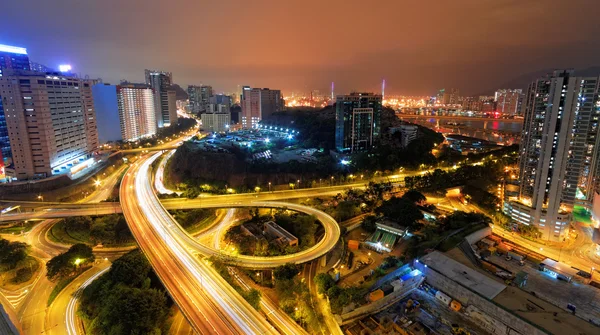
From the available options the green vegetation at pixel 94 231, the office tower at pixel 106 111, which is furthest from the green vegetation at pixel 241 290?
the office tower at pixel 106 111

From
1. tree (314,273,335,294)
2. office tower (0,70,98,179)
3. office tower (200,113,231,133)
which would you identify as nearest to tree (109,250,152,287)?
tree (314,273,335,294)

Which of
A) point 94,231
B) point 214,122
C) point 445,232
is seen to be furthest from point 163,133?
point 445,232

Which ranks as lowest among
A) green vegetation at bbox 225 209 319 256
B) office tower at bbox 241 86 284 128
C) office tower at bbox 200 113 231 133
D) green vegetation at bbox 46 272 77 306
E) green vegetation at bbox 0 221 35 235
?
green vegetation at bbox 46 272 77 306

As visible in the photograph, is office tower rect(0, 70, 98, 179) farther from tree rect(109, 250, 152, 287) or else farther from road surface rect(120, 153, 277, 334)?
tree rect(109, 250, 152, 287)

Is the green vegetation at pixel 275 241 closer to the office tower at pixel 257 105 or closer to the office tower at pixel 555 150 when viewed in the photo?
the office tower at pixel 555 150

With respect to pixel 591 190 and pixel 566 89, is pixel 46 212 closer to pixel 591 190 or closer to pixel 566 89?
pixel 566 89

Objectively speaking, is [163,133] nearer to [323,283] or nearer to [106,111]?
[106,111]
